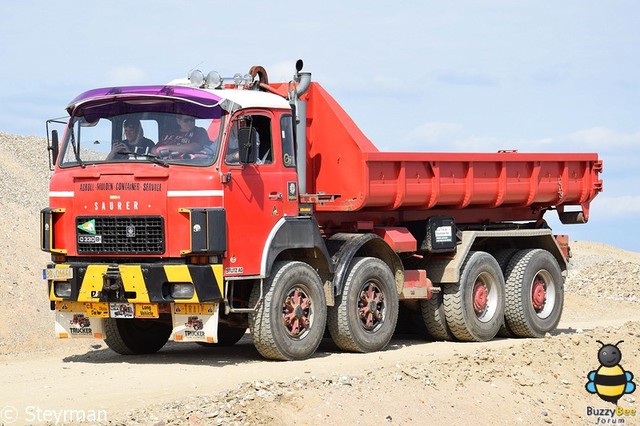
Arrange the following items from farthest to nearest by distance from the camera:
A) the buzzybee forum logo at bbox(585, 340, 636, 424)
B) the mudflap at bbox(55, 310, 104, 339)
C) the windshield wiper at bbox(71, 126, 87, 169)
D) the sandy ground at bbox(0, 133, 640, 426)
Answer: the mudflap at bbox(55, 310, 104, 339) < the windshield wiper at bbox(71, 126, 87, 169) < the buzzybee forum logo at bbox(585, 340, 636, 424) < the sandy ground at bbox(0, 133, 640, 426)

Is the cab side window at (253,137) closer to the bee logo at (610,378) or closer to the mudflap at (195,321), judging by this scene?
the mudflap at (195,321)

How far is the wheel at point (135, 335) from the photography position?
14.3 meters

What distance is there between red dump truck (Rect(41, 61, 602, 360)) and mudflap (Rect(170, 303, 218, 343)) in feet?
0.05

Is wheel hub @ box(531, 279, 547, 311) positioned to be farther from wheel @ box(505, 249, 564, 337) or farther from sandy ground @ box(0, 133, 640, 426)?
sandy ground @ box(0, 133, 640, 426)

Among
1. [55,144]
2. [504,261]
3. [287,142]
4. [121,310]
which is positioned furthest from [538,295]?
[55,144]

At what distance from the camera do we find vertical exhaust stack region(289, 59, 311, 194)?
14.3 meters

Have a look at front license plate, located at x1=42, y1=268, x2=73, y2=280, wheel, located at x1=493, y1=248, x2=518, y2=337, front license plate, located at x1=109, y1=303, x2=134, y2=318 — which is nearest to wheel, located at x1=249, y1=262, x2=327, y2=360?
front license plate, located at x1=109, y1=303, x2=134, y2=318

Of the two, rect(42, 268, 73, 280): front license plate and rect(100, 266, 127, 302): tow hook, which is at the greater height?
rect(42, 268, 73, 280): front license plate

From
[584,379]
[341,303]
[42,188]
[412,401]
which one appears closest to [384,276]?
[341,303]

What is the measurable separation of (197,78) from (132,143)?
4.23 ft

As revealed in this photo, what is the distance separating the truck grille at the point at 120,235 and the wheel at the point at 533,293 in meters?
6.47

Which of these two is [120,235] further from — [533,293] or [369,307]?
[533,293]

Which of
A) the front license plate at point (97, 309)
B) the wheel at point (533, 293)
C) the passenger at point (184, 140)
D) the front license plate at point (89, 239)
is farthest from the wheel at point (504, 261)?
the front license plate at point (89, 239)

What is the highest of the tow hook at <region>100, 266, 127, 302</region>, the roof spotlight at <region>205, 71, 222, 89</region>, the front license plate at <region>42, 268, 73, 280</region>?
the roof spotlight at <region>205, 71, 222, 89</region>
